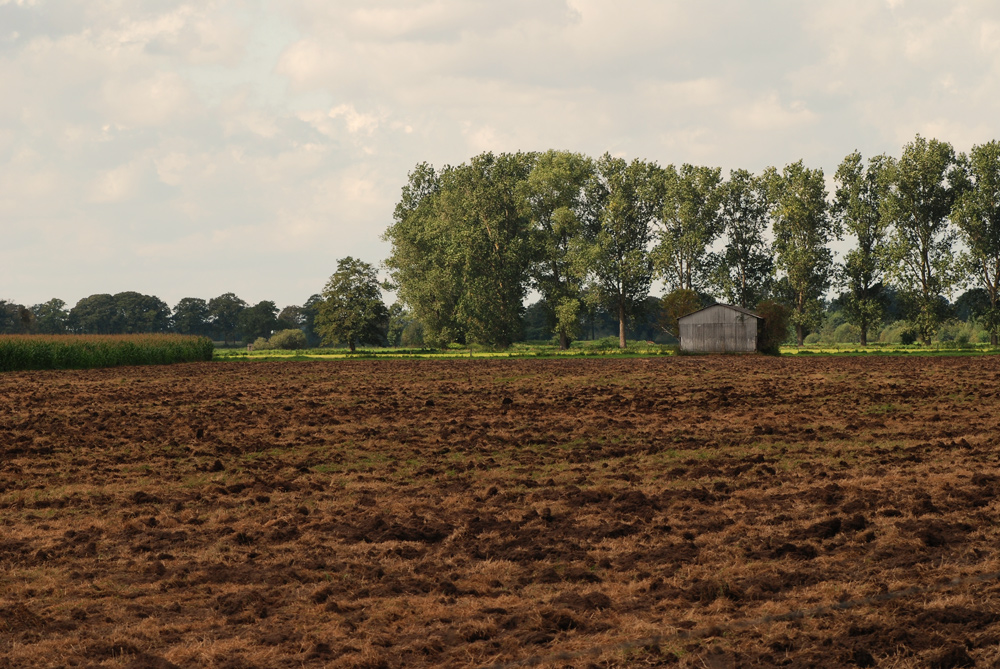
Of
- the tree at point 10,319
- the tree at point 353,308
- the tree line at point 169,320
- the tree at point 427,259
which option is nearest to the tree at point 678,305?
the tree at point 427,259

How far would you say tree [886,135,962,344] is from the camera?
309 ft

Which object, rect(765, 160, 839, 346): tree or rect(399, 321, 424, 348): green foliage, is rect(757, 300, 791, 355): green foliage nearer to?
rect(765, 160, 839, 346): tree

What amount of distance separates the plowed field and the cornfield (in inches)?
1414

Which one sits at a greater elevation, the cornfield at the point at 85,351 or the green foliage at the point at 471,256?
the green foliage at the point at 471,256

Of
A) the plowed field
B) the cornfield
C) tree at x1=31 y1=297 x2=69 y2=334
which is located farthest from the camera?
tree at x1=31 y1=297 x2=69 y2=334

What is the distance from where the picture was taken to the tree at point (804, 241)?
330ft

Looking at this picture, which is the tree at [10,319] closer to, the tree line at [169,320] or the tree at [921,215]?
the tree line at [169,320]

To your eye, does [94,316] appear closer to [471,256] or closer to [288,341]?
[288,341]

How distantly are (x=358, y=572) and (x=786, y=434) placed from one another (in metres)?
13.3

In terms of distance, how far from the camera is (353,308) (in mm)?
113688

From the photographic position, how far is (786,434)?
69.4ft

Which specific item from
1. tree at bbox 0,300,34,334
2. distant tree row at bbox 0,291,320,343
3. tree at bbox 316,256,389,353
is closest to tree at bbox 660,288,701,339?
tree at bbox 316,256,389,353

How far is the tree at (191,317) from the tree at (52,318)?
1991cm

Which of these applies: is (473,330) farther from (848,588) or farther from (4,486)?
(848,588)
